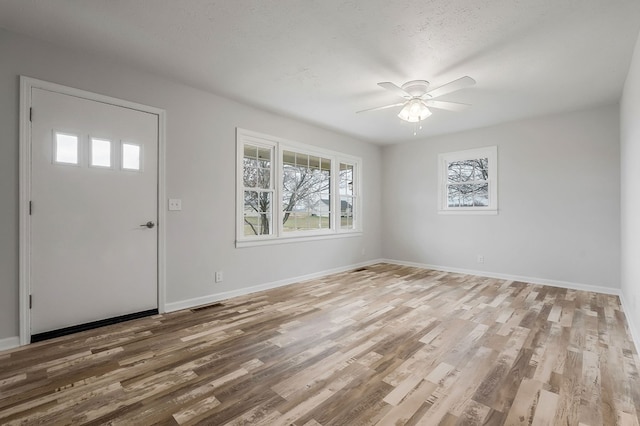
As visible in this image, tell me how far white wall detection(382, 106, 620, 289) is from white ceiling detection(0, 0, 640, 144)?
83 centimetres

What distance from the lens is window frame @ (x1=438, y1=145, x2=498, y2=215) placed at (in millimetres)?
5066

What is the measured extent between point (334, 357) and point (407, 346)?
25.3 inches

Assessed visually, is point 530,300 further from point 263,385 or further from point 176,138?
point 176,138

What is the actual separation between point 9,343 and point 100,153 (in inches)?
69.2

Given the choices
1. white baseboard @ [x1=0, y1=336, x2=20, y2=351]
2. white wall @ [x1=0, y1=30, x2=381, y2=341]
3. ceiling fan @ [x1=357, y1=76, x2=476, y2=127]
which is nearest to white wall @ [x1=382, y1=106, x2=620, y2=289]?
ceiling fan @ [x1=357, y1=76, x2=476, y2=127]

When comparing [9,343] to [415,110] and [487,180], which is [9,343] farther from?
[487,180]

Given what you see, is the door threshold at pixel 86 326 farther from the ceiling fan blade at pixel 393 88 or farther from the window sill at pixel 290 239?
the ceiling fan blade at pixel 393 88

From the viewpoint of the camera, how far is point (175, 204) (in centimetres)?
340

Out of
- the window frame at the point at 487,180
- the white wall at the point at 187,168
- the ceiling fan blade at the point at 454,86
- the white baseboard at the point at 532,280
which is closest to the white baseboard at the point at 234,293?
the white wall at the point at 187,168

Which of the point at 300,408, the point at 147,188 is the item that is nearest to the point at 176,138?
the point at 147,188

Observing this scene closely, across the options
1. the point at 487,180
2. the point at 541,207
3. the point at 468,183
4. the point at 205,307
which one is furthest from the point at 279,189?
the point at 541,207

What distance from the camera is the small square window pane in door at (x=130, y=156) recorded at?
3049 mm

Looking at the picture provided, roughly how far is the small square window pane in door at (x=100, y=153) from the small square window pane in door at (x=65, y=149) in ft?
0.42

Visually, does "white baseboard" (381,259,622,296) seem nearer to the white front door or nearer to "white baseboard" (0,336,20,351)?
the white front door
